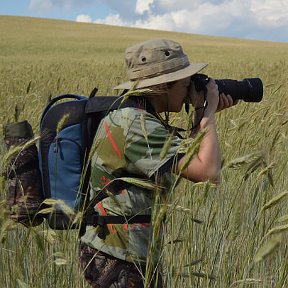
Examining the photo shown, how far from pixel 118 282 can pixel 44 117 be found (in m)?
0.44

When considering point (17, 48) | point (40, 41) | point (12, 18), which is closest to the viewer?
point (17, 48)

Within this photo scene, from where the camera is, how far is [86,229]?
4.57 feet

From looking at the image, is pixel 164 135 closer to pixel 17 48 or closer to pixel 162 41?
pixel 162 41

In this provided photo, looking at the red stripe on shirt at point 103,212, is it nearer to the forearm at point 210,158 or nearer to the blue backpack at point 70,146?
the blue backpack at point 70,146

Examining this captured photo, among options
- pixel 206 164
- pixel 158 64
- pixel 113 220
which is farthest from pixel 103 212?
pixel 158 64

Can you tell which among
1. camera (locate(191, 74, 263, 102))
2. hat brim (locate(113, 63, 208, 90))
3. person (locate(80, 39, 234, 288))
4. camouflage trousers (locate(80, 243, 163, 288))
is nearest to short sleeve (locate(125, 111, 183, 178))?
person (locate(80, 39, 234, 288))

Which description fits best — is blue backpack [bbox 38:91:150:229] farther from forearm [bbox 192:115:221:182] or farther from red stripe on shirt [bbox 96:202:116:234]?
forearm [bbox 192:115:221:182]

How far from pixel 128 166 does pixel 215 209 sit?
240 mm

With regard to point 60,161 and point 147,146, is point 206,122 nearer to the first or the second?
point 147,146

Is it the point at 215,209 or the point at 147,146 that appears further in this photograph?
the point at 147,146

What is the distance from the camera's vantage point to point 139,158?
3.96ft

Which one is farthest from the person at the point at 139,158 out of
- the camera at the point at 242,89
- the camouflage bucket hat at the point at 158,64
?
the camera at the point at 242,89

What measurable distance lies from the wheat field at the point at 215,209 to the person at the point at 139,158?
66 millimetres

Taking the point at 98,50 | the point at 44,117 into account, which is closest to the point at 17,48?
the point at 98,50
